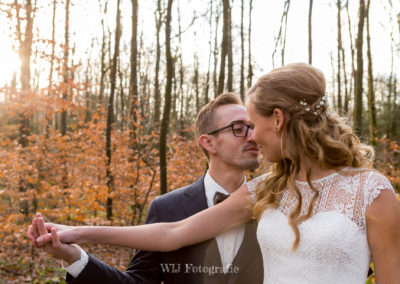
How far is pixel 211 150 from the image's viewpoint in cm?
303

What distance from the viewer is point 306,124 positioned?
2.14 meters

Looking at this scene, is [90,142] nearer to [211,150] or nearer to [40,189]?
[40,189]

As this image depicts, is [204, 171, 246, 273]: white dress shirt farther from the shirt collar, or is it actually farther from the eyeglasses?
the eyeglasses

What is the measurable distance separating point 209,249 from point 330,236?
2.72ft

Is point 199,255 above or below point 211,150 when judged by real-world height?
below

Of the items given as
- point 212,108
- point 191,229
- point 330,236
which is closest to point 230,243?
point 191,229

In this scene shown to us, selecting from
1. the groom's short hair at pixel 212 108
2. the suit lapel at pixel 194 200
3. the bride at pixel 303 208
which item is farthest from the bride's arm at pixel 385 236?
the groom's short hair at pixel 212 108

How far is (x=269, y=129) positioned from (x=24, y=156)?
27.5 feet

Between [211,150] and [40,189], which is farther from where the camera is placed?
[40,189]

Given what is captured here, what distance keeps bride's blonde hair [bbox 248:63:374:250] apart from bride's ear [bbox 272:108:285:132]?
0.08 ft

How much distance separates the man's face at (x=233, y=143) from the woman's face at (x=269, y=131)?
61 cm

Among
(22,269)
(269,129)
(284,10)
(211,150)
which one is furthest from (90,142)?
(269,129)

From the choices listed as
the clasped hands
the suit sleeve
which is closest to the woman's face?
the suit sleeve

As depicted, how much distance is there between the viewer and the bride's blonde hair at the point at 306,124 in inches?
82.7
